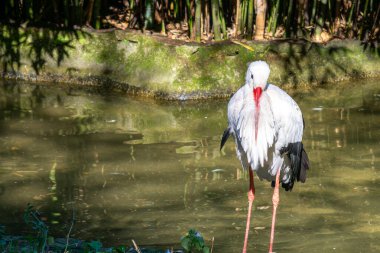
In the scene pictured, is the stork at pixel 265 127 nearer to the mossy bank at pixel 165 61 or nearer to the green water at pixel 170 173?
the green water at pixel 170 173

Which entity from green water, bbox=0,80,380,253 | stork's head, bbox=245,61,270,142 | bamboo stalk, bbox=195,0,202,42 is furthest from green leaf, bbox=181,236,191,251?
bamboo stalk, bbox=195,0,202,42

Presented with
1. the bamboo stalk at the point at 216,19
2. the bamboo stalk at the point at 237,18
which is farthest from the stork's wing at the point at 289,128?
the bamboo stalk at the point at 237,18

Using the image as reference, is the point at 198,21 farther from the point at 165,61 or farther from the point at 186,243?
the point at 186,243

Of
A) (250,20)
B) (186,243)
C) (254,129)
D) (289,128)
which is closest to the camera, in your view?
(186,243)

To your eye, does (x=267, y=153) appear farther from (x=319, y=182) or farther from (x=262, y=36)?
(x=262, y=36)

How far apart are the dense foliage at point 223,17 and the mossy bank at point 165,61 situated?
0.34 m

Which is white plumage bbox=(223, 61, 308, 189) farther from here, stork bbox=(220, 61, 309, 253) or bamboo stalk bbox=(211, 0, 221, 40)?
bamboo stalk bbox=(211, 0, 221, 40)

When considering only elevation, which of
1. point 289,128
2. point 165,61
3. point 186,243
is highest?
point 165,61

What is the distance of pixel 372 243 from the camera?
5.36 metres

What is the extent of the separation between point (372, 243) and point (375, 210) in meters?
0.61

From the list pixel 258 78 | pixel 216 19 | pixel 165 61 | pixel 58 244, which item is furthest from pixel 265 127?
pixel 216 19

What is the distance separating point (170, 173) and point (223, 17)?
328cm

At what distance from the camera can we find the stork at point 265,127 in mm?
5242

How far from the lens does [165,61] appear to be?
355 inches
